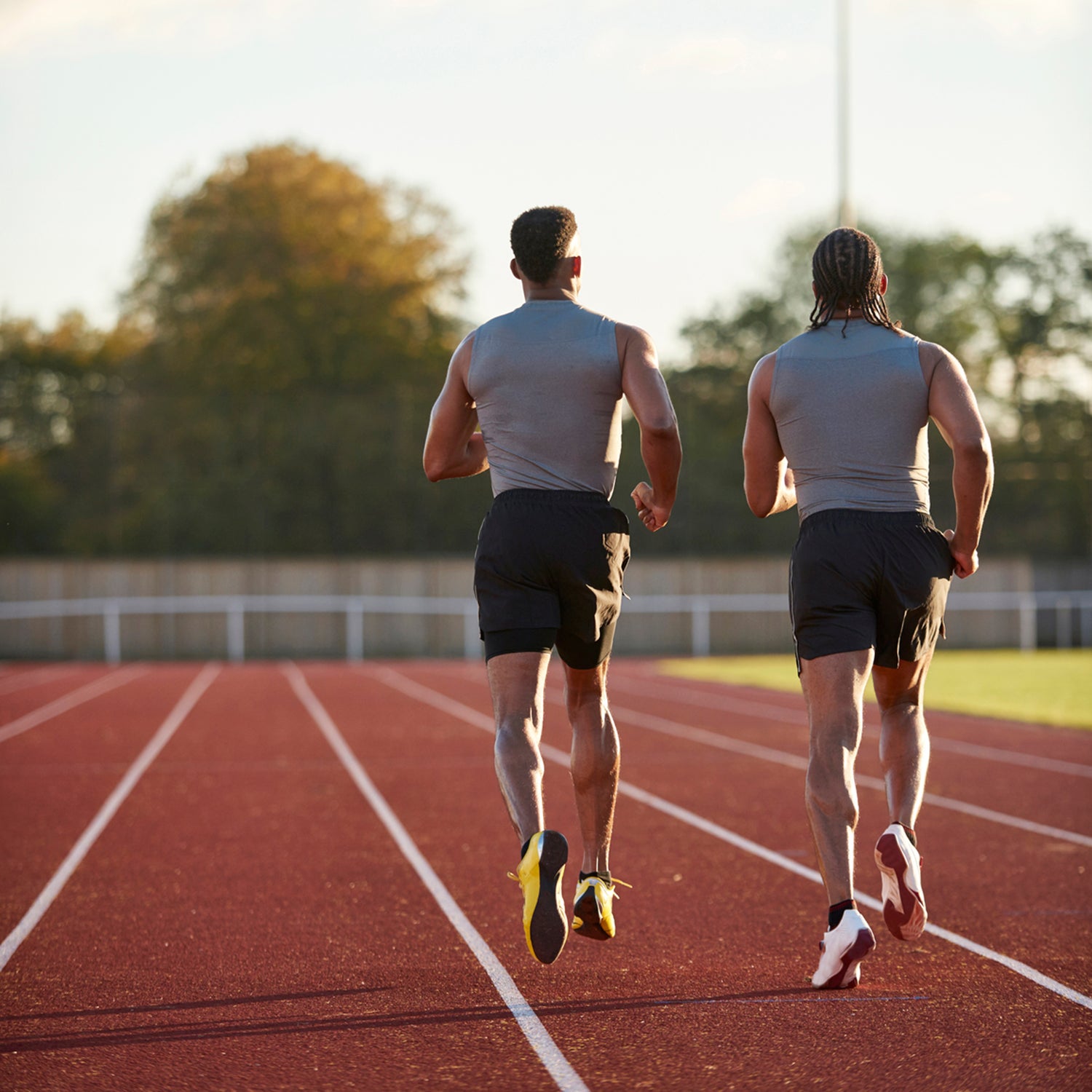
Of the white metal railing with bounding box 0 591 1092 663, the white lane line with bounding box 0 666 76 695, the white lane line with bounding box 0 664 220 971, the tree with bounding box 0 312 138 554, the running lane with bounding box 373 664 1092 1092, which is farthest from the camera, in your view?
the tree with bounding box 0 312 138 554

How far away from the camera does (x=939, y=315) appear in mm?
48281

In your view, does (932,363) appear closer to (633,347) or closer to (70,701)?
(633,347)

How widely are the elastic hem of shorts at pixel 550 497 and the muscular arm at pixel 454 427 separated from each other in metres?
0.18

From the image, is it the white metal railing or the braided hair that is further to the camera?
the white metal railing

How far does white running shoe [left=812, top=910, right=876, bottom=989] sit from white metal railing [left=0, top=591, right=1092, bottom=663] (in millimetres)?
24152

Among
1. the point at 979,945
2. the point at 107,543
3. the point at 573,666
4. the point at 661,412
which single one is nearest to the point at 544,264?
the point at 661,412

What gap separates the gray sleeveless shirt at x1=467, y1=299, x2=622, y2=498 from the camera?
396cm

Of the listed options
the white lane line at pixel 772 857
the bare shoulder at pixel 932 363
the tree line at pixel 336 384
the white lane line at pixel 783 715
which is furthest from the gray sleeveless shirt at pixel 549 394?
the tree line at pixel 336 384

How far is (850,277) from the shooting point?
13.2 feet

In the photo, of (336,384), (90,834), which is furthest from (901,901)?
(336,384)

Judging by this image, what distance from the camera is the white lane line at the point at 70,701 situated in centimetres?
1339

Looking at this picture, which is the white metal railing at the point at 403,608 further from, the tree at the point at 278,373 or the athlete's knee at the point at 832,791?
the athlete's knee at the point at 832,791

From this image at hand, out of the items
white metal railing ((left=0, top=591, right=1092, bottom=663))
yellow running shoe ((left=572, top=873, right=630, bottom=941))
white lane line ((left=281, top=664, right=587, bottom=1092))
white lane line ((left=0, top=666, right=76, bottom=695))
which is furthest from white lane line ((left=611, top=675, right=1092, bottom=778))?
white metal railing ((left=0, top=591, right=1092, bottom=663))

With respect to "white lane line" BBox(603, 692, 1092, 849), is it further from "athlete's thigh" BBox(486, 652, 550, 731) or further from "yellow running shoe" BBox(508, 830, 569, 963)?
"yellow running shoe" BBox(508, 830, 569, 963)
